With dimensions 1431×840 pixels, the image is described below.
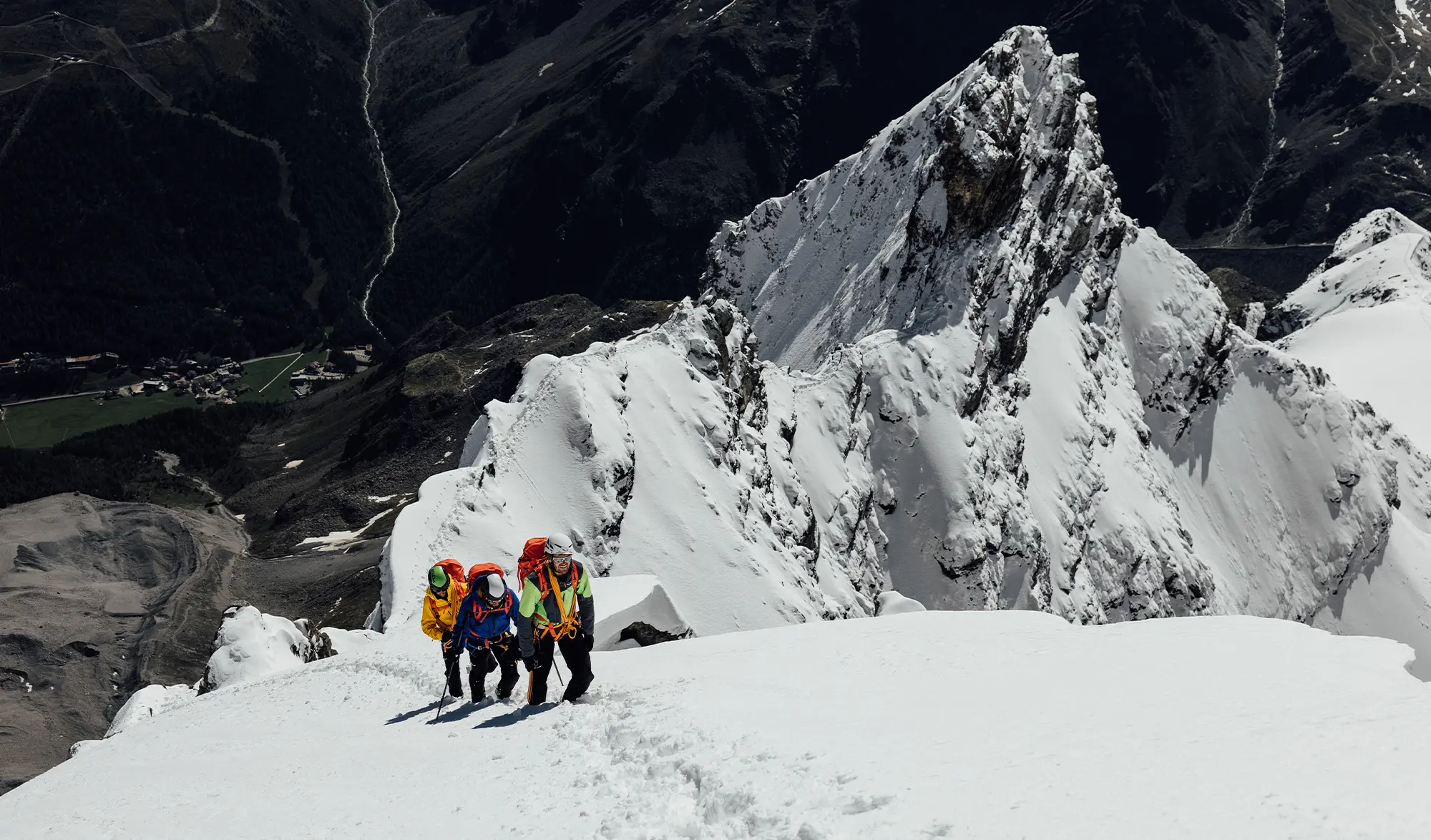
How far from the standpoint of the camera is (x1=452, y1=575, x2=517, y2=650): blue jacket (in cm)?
2205

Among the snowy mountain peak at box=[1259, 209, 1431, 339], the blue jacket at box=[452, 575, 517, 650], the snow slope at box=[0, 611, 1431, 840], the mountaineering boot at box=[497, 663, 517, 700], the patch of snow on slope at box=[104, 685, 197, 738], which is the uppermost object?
the snowy mountain peak at box=[1259, 209, 1431, 339]

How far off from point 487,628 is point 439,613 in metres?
1.29

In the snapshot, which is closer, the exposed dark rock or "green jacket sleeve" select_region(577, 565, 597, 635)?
"green jacket sleeve" select_region(577, 565, 597, 635)

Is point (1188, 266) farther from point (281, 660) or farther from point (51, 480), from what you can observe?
point (51, 480)

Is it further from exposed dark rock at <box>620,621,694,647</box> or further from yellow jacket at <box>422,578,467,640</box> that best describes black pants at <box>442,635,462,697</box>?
exposed dark rock at <box>620,621,694,647</box>

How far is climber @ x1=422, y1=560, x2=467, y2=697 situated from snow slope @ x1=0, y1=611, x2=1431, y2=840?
1.10 m

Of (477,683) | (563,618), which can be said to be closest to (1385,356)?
A: (563,618)

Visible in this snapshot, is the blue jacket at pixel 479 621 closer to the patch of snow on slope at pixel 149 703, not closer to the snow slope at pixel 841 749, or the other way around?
the snow slope at pixel 841 749

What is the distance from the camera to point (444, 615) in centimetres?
2272

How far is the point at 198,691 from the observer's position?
125 feet

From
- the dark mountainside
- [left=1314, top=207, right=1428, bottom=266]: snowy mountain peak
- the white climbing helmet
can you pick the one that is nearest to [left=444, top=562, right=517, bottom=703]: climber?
the white climbing helmet

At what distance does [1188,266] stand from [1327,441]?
67.5ft

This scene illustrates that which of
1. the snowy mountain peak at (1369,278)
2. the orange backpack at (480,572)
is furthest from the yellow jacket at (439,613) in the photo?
the snowy mountain peak at (1369,278)

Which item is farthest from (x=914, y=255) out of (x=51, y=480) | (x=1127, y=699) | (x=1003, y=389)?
(x=51, y=480)
